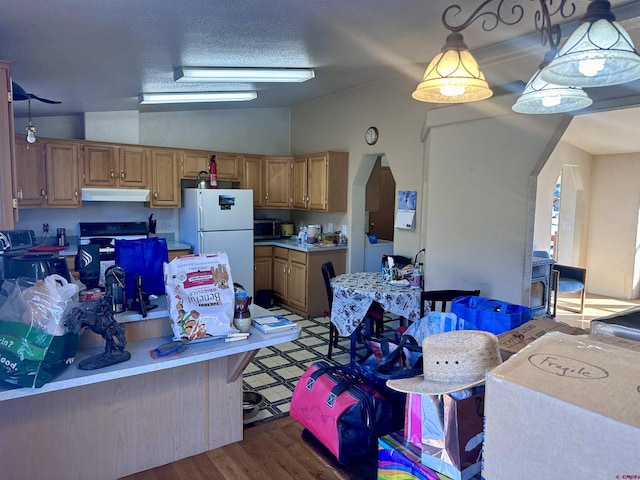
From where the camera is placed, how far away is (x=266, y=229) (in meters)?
6.12

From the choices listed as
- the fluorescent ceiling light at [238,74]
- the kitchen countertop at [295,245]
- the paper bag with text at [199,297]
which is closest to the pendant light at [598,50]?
the paper bag with text at [199,297]

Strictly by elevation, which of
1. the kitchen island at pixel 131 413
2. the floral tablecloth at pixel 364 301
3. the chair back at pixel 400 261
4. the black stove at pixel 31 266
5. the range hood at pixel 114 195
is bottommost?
the kitchen island at pixel 131 413

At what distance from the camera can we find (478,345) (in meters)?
1.08

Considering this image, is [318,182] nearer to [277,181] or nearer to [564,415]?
[277,181]

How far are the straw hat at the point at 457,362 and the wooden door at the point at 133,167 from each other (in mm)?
4817

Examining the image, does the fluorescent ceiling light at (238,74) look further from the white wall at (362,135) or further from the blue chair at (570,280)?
the blue chair at (570,280)

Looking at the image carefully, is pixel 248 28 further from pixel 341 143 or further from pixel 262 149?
pixel 262 149

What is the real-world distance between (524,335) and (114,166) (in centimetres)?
491

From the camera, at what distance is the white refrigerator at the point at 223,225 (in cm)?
515

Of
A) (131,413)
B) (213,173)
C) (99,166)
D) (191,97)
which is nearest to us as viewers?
(131,413)

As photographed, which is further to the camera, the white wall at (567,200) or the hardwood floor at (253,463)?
the white wall at (567,200)

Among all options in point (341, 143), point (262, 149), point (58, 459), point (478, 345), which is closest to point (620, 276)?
point (341, 143)

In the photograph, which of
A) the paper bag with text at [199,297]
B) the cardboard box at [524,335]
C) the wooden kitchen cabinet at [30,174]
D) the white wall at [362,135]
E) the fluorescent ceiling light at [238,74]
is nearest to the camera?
the cardboard box at [524,335]

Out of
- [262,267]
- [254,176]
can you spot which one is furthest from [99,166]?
[262,267]
